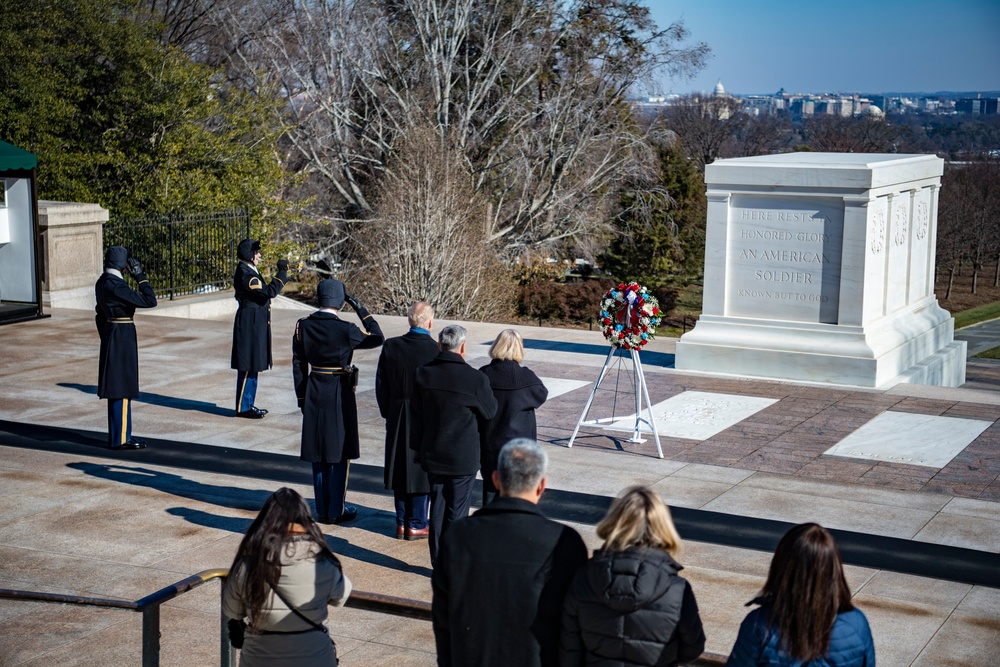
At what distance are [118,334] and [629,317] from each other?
4.53 metres

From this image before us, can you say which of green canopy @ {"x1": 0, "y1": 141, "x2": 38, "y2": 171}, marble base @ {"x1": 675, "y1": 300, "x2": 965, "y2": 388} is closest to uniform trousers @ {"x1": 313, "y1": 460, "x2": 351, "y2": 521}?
marble base @ {"x1": 675, "y1": 300, "x2": 965, "y2": 388}

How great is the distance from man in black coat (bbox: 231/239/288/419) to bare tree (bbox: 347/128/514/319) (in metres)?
14.0

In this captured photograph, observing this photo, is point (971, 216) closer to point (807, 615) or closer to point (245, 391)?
point (245, 391)

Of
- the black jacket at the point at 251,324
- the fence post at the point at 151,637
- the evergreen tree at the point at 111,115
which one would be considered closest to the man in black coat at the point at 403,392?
the fence post at the point at 151,637

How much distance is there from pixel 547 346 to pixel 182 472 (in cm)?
778

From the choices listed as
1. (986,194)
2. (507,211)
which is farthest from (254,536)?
(986,194)

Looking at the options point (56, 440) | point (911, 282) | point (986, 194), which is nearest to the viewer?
point (56, 440)

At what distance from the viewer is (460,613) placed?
387 cm

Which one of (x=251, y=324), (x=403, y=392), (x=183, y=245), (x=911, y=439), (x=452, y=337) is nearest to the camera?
(x=452, y=337)

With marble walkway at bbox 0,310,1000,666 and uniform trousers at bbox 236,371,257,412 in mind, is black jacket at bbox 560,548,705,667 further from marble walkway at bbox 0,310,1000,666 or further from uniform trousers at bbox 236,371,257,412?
uniform trousers at bbox 236,371,257,412

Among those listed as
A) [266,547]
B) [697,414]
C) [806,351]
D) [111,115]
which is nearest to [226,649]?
[266,547]

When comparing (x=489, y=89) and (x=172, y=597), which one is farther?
(x=489, y=89)

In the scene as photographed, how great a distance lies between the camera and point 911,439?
36.9 ft

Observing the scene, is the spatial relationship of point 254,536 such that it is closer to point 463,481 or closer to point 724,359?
point 463,481
